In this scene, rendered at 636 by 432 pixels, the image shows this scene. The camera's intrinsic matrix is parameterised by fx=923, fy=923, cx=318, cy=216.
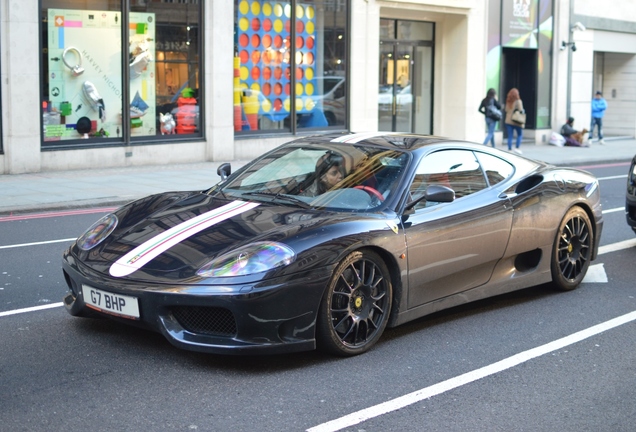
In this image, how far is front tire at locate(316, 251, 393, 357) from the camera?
18.0ft

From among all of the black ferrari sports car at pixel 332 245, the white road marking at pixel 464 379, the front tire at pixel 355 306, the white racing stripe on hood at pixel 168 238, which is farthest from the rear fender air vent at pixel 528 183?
the white racing stripe on hood at pixel 168 238

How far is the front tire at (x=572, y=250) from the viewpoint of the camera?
24.5 ft

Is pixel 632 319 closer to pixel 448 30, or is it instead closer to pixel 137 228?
pixel 137 228

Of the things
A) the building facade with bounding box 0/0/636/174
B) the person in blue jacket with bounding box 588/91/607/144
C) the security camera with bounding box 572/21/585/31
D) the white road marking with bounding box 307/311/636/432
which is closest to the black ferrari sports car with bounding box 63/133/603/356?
the white road marking with bounding box 307/311/636/432

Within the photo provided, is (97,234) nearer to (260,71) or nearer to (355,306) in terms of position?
(355,306)

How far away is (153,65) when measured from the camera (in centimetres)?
1897

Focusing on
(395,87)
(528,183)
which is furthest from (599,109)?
(528,183)

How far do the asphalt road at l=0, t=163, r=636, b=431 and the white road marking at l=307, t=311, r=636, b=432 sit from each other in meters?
0.01

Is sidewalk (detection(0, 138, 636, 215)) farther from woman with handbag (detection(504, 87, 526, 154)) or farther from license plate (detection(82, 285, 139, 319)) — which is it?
woman with handbag (detection(504, 87, 526, 154))

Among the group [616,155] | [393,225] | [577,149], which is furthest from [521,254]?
[577,149]

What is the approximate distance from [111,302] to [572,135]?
2478cm

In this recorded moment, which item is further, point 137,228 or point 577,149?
point 577,149

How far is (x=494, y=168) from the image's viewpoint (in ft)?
23.3

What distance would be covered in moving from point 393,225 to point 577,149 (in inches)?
874
